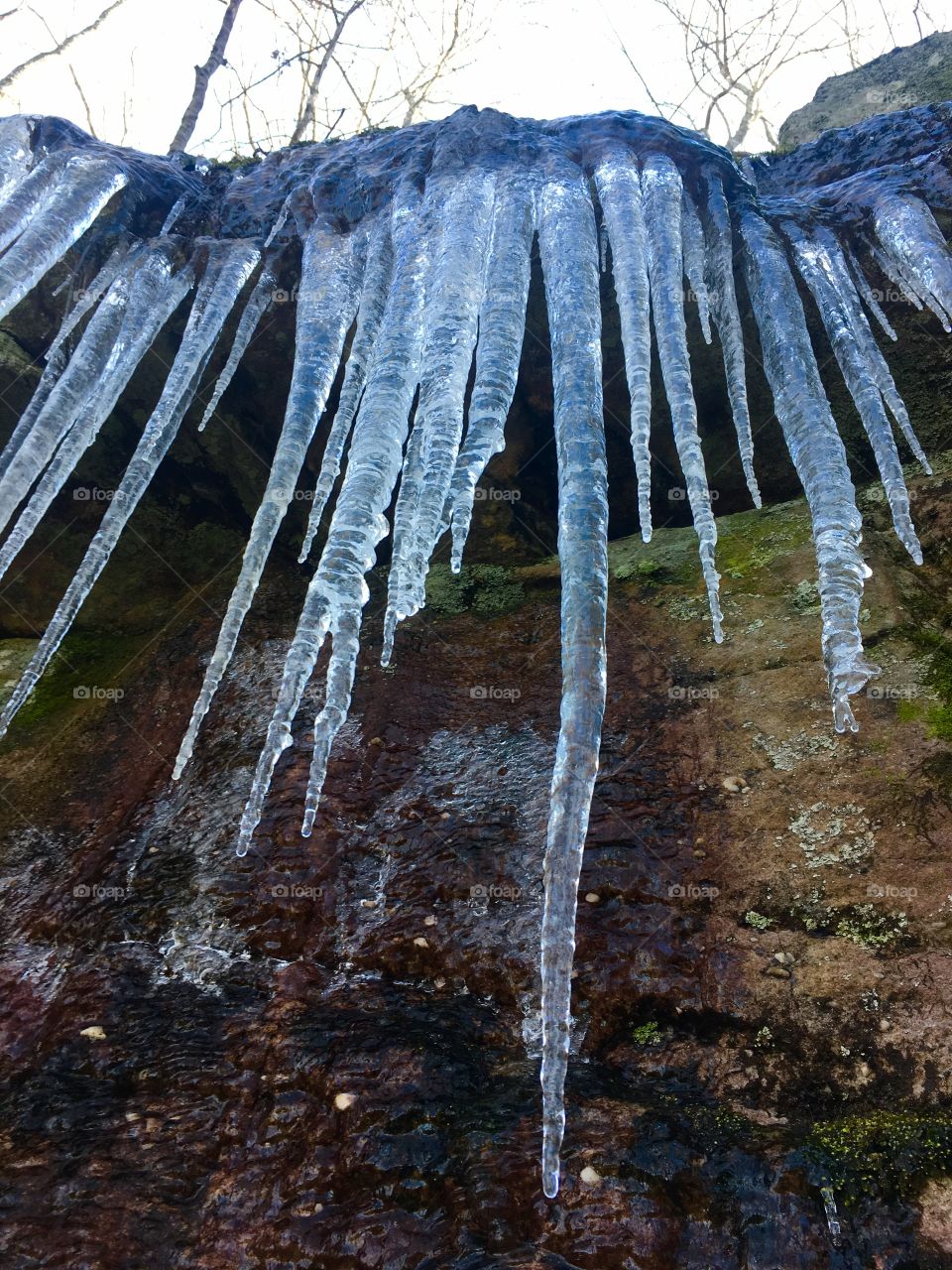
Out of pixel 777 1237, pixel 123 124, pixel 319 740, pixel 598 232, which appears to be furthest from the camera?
pixel 123 124

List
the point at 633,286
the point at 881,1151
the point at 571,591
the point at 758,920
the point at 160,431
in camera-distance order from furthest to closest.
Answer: the point at 160,431 < the point at 633,286 < the point at 758,920 < the point at 571,591 < the point at 881,1151

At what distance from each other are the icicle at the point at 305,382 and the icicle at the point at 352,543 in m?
0.21

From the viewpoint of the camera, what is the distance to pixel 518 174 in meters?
3.13

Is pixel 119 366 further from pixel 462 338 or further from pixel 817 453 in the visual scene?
pixel 817 453

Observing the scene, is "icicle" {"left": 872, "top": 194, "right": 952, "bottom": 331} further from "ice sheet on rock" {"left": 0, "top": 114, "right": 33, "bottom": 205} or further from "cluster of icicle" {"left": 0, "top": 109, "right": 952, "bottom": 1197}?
"ice sheet on rock" {"left": 0, "top": 114, "right": 33, "bottom": 205}

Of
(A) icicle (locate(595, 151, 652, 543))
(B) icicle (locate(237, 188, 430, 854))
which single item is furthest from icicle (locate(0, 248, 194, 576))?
(A) icicle (locate(595, 151, 652, 543))

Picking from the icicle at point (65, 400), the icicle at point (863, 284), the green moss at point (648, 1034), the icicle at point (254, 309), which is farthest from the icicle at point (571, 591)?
the icicle at point (65, 400)

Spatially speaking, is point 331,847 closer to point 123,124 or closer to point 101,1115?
Result: point 101,1115

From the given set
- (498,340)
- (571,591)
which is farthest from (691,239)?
(571,591)

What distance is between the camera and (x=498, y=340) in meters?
2.54

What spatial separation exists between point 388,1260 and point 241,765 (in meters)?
1.79

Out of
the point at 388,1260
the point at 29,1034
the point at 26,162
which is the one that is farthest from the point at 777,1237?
the point at 26,162

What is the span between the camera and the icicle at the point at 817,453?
6.36 ft

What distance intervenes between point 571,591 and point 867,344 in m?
2.04
